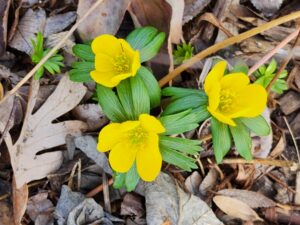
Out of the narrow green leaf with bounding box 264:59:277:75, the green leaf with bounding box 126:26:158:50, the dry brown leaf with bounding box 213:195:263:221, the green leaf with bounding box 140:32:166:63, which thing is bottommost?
the dry brown leaf with bounding box 213:195:263:221

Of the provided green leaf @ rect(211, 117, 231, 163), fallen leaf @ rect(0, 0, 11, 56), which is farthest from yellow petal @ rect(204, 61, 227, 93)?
fallen leaf @ rect(0, 0, 11, 56)

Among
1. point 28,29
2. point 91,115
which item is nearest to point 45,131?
point 91,115

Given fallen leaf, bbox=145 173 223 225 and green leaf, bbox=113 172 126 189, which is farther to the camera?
fallen leaf, bbox=145 173 223 225

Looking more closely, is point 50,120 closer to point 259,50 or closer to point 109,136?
point 109,136

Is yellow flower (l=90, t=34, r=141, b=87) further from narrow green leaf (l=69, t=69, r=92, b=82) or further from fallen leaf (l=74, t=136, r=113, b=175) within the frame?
fallen leaf (l=74, t=136, r=113, b=175)

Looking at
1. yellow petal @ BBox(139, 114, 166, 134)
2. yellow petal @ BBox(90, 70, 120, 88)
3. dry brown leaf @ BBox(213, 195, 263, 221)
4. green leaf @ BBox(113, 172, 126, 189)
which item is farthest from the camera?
dry brown leaf @ BBox(213, 195, 263, 221)

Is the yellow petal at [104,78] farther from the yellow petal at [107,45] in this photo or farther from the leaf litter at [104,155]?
the leaf litter at [104,155]

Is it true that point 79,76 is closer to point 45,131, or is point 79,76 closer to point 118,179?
point 45,131
